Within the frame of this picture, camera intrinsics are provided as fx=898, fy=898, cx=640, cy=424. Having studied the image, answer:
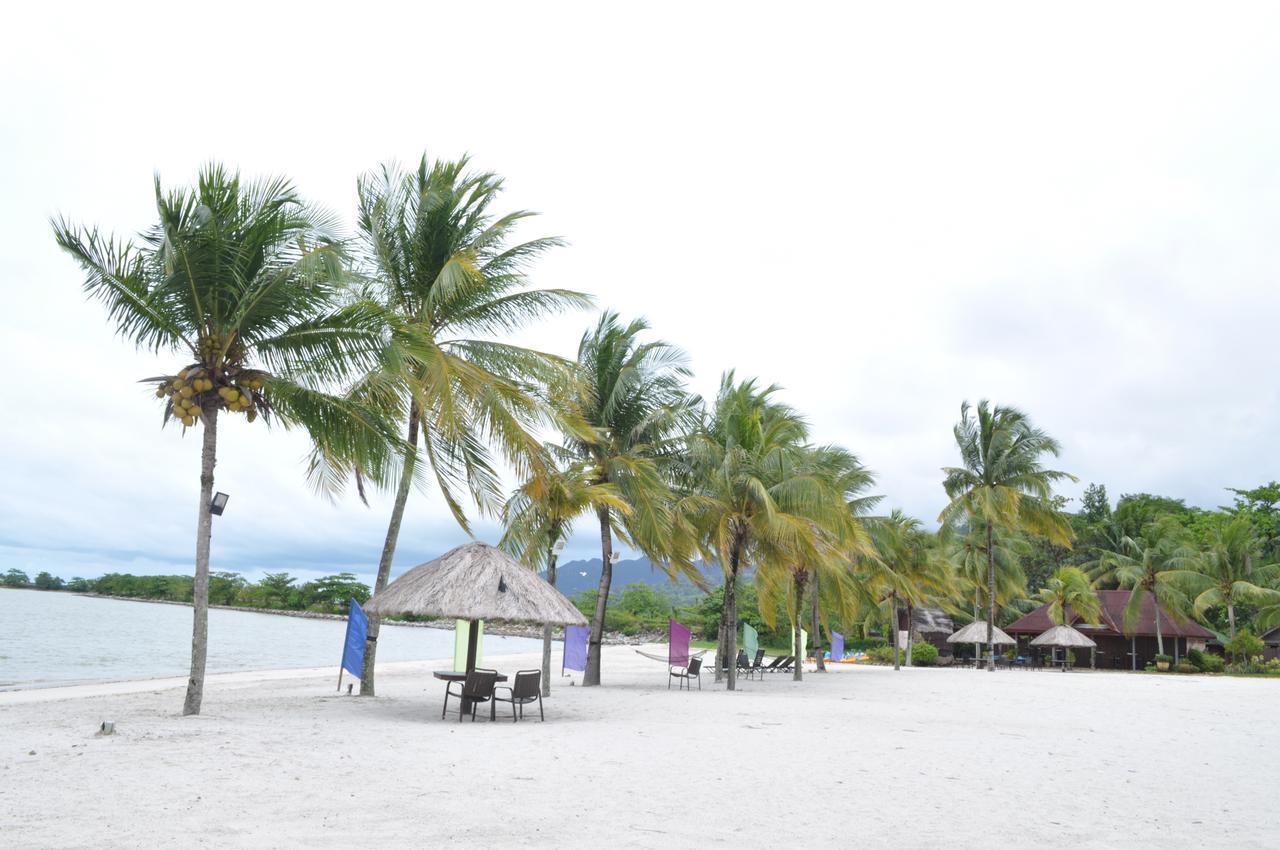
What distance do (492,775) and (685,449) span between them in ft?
37.4

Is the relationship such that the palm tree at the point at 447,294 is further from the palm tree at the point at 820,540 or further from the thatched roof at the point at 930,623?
the thatched roof at the point at 930,623

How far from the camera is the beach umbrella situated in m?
10.6

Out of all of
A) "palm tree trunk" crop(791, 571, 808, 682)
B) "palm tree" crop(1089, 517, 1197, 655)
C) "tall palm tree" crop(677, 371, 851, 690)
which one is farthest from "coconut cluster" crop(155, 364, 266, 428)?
"palm tree" crop(1089, 517, 1197, 655)

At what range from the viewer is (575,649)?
664 inches

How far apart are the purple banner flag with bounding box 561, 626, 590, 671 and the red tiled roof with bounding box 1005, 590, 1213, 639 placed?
82.1 feet

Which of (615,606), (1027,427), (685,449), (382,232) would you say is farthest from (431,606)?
(615,606)

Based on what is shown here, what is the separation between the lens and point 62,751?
708cm

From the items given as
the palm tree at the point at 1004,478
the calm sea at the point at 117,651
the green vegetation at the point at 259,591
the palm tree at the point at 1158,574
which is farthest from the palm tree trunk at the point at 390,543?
the green vegetation at the point at 259,591

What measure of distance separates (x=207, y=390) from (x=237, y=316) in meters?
0.83

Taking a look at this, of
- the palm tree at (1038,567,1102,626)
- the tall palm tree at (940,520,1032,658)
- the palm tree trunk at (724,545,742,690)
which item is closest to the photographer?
the palm tree trunk at (724,545,742,690)

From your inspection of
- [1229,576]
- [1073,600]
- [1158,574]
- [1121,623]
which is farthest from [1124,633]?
[1229,576]

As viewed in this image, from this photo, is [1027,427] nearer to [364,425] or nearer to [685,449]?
[685,449]

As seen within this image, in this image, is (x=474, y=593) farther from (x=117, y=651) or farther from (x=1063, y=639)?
(x=117, y=651)

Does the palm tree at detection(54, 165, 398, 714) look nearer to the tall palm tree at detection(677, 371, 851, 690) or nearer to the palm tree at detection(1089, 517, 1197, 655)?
the tall palm tree at detection(677, 371, 851, 690)
